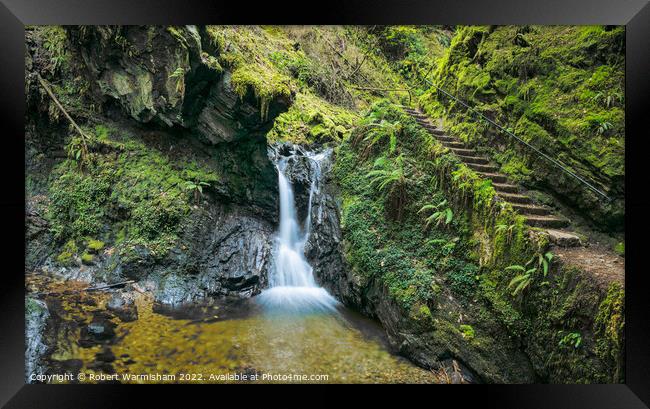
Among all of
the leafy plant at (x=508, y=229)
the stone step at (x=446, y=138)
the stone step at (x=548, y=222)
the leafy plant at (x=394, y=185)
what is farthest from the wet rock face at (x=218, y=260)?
the stone step at (x=548, y=222)

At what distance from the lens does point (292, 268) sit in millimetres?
6504

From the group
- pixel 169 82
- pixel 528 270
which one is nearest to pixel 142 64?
pixel 169 82

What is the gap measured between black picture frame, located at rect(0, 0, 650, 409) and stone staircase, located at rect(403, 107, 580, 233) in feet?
2.29

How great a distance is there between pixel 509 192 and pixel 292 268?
425 centimetres

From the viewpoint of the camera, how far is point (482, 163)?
506 centimetres

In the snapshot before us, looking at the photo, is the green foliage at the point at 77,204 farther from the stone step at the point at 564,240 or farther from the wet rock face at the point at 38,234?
the stone step at the point at 564,240

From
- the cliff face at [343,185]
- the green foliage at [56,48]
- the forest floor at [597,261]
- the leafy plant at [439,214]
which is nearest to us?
the forest floor at [597,261]

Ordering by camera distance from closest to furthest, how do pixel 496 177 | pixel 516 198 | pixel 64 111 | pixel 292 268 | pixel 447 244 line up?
pixel 516 198, pixel 447 244, pixel 496 177, pixel 64 111, pixel 292 268

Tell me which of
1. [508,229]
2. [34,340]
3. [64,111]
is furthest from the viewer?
[64,111]

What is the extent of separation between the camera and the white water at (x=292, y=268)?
218 inches

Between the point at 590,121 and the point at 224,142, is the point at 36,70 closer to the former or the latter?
the point at 224,142

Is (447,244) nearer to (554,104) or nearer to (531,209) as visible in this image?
(531,209)
